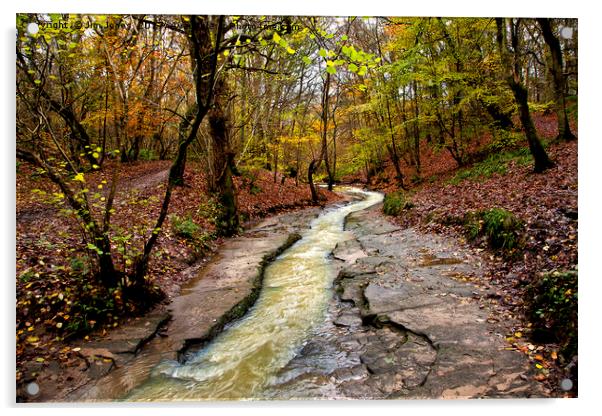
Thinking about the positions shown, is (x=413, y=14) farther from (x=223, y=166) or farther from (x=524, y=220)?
(x=223, y=166)

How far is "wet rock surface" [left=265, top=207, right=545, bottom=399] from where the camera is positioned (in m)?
2.96

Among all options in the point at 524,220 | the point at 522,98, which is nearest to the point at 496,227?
the point at 524,220

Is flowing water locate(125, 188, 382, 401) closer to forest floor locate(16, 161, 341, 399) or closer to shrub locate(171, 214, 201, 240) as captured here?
forest floor locate(16, 161, 341, 399)

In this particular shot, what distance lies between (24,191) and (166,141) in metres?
17.5

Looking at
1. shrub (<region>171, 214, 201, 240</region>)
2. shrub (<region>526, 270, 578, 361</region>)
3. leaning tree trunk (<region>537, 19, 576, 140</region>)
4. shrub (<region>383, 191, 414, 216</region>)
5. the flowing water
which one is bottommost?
the flowing water

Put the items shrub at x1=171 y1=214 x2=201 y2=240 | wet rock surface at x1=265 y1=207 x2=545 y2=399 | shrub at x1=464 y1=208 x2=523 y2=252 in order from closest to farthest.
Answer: wet rock surface at x1=265 y1=207 x2=545 y2=399, shrub at x1=464 y1=208 x2=523 y2=252, shrub at x1=171 y1=214 x2=201 y2=240

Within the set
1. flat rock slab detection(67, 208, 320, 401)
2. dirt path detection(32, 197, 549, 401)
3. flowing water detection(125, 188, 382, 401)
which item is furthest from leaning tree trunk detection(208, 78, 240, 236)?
dirt path detection(32, 197, 549, 401)

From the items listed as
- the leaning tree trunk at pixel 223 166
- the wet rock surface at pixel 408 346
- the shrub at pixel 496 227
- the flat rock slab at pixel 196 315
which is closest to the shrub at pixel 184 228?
the flat rock slab at pixel 196 315

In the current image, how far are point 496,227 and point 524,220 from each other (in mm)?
501

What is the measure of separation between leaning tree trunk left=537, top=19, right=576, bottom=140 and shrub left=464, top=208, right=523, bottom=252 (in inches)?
127

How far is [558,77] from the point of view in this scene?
765cm

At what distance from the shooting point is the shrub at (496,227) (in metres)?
5.16
